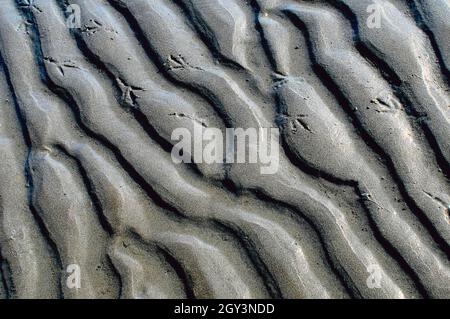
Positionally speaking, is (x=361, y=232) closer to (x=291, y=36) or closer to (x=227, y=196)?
(x=227, y=196)

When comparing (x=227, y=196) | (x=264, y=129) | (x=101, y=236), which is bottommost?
(x=101, y=236)

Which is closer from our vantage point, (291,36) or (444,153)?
(444,153)

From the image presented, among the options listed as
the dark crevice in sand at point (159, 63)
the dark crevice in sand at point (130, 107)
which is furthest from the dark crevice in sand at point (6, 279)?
the dark crevice in sand at point (159, 63)

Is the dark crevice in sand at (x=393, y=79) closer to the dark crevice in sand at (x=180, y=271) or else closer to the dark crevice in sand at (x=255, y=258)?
the dark crevice in sand at (x=255, y=258)

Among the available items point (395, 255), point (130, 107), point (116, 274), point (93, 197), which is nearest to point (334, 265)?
point (395, 255)

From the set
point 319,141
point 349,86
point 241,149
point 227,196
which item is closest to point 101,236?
point 227,196

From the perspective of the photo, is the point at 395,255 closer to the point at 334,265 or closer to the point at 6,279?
the point at 334,265

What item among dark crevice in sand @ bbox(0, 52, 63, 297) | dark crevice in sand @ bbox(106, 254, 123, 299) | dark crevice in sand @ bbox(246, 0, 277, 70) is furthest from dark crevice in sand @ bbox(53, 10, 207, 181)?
dark crevice in sand @ bbox(246, 0, 277, 70)
